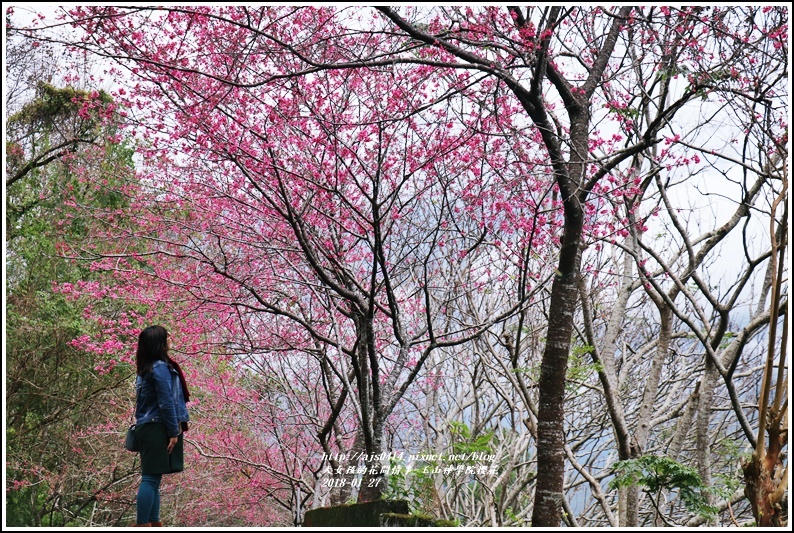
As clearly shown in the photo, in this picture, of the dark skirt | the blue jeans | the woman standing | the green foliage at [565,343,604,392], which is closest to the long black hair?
the woman standing

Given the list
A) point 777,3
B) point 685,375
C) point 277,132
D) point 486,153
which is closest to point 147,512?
A: point 277,132

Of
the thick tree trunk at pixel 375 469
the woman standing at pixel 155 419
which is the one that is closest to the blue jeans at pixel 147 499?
the woman standing at pixel 155 419

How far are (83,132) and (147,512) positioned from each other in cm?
926

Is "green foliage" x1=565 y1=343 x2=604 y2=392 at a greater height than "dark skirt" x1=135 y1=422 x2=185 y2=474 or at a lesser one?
greater

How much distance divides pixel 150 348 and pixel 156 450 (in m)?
0.51

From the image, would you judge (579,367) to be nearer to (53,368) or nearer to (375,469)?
(375,469)

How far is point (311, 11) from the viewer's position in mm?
5262

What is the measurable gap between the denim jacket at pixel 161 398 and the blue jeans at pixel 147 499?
239 millimetres

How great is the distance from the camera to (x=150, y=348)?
3.61 m

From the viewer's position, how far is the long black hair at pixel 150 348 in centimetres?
361

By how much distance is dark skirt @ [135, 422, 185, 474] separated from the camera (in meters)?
3.51

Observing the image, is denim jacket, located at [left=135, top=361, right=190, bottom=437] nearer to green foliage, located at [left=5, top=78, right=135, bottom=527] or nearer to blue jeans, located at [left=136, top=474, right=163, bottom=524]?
blue jeans, located at [left=136, top=474, right=163, bottom=524]

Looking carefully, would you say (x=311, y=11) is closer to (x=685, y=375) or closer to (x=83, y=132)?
(x=685, y=375)

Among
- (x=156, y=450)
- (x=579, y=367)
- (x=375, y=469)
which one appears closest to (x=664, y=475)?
(x=579, y=367)
